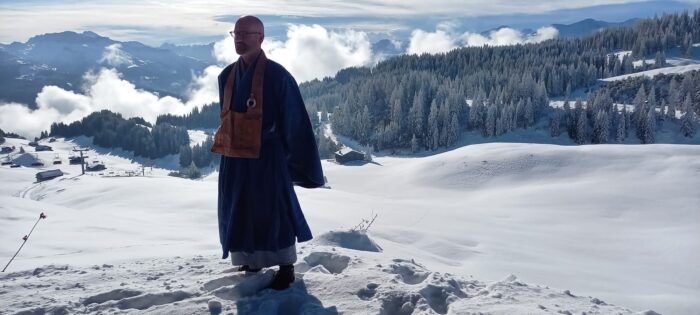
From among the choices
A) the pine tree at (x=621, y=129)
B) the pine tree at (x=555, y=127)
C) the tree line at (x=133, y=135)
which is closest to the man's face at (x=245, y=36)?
the pine tree at (x=621, y=129)

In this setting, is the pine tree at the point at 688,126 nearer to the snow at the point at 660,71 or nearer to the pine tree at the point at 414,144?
the snow at the point at 660,71

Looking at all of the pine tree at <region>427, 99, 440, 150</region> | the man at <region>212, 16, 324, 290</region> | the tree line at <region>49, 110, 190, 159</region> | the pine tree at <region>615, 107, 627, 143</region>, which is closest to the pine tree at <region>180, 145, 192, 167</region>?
the tree line at <region>49, 110, 190, 159</region>

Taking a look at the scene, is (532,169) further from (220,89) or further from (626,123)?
(626,123)

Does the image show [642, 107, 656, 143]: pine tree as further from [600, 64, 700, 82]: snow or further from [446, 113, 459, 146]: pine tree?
[600, 64, 700, 82]: snow

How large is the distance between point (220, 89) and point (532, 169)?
35197mm

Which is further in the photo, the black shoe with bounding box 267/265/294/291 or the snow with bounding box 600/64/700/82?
the snow with bounding box 600/64/700/82

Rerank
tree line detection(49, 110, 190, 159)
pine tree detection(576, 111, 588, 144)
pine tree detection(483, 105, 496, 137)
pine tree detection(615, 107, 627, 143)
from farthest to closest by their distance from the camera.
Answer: tree line detection(49, 110, 190, 159)
pine tree detection(483, 105, 496, 137)
pine tree detection(576, 111, 588, 144)
pine tree detection(615, 107, 627, 143)

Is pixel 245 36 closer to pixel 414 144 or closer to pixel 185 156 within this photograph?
pixel 414 144

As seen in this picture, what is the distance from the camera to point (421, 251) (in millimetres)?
11312

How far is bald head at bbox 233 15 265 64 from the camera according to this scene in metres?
4.91

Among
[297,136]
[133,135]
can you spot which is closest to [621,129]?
[297,136]

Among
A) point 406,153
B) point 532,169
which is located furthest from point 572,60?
point 532,169

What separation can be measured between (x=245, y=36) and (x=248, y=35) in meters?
0.03

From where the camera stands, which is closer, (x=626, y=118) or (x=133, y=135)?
(x=626, y=118)
